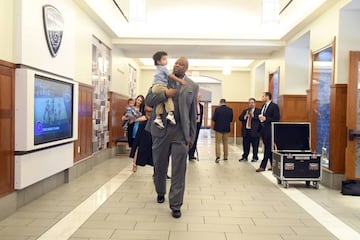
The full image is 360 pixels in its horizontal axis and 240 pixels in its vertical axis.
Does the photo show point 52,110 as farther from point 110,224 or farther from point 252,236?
point 252,236

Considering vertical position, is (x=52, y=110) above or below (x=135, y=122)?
above

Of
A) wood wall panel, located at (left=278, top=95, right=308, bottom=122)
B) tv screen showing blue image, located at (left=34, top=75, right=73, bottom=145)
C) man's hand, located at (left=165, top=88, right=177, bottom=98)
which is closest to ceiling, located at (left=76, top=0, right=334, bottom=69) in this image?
wood wall panel, located at (left=278, top=95, right=308, bottom=122)

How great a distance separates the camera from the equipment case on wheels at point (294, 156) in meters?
6.03

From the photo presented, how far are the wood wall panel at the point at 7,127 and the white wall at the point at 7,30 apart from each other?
4.0 inches

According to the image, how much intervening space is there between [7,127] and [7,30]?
0.97 metres

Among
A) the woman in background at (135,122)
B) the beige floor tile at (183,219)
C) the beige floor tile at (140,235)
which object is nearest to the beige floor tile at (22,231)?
the beige floor tile at (140,235)

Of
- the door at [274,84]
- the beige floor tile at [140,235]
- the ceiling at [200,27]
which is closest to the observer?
the beige floor tile at [140,235]

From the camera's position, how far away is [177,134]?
424 centimetres

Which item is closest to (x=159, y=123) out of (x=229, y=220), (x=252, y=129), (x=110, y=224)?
(x=110, y=224)

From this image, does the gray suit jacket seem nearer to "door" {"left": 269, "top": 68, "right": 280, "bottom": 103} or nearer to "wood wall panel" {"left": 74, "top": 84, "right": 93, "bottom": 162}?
"wood wall panel" {"left": 74, "top": 84, "right": 93, "bottom": 162}

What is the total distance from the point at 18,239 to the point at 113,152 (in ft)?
21.6

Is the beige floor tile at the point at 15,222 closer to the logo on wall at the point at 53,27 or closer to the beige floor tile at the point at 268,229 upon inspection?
the beige floor tile at the point at 268,229

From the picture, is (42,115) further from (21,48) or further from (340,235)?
(340,235)

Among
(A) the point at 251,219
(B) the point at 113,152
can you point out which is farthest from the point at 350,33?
(B) the point at 113,152
